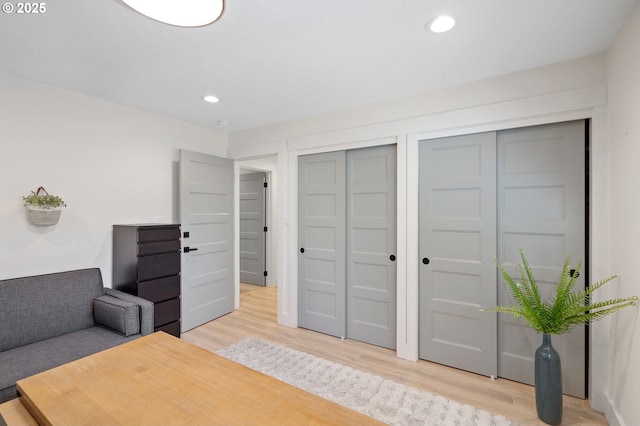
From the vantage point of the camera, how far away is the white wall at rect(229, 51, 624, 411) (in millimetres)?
2035

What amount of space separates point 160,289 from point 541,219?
3.32 meters

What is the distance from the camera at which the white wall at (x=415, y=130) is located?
2.04 meters

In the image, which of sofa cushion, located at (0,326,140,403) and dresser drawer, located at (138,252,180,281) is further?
dresser drawer, located at (138,252,180,281)

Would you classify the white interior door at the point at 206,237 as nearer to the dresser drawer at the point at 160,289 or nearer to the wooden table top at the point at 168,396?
the dresser drawer at the point at 160,289

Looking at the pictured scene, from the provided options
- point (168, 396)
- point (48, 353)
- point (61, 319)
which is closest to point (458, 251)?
point (168, 396)

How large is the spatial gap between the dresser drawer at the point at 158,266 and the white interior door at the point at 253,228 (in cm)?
247

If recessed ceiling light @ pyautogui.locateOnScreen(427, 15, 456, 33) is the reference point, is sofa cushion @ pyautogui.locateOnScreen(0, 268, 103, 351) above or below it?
below

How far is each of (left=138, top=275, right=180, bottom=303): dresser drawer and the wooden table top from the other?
5.04 feet

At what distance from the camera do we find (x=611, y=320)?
1.93 meters

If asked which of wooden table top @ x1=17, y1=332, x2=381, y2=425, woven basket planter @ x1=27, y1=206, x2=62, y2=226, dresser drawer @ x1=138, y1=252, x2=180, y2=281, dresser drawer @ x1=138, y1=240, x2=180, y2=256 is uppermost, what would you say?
woven basket planter @ x1=27, y1=206, x2=62, y2=226

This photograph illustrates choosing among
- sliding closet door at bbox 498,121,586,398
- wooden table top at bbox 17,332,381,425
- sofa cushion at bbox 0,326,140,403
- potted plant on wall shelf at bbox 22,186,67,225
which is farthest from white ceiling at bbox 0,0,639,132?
sofa cushion at bbox 0,326,140,403

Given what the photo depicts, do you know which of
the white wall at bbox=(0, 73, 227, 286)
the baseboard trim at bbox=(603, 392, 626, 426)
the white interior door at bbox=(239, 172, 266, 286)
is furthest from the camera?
the white interior door at bbox=(239, 172, 266, 286)

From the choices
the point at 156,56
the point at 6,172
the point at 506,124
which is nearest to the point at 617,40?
the point at 506,124

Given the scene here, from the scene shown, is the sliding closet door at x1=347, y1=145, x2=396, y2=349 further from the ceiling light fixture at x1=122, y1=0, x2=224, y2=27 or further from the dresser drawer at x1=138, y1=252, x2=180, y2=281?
the ceiling light fixture at x1=122, y1=0, x2=224, y2=27
